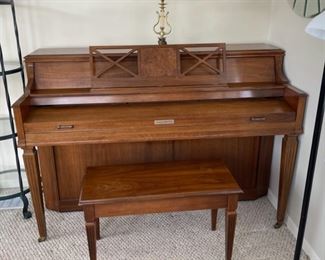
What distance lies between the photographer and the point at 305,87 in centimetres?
184

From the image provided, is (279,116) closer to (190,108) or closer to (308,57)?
(308,57)

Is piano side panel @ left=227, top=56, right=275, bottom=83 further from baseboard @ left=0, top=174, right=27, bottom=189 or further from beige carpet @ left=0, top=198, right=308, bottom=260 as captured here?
baseboard @ left=0, top=174, right=27, bottom=189

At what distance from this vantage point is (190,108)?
6.15 feet

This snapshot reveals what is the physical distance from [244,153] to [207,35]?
843 millimetres

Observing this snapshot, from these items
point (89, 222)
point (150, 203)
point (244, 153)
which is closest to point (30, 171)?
point (89, 222)

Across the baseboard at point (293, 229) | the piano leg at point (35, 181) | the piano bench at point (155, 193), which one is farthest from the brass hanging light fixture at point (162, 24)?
the baseboard at point (293, 229)

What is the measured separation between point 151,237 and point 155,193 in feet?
1.82

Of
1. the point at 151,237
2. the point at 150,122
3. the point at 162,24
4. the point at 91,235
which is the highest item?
the point at 162,24

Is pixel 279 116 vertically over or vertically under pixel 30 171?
over

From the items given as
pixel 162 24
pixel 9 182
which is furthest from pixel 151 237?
pixel 162 24

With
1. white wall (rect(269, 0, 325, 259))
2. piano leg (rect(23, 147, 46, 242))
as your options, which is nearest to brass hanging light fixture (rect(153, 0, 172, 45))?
white wall (rect(269, 0, 325, 259))

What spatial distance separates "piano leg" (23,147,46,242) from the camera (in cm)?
175

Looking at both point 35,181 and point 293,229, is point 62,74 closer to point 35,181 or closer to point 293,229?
point 35,181

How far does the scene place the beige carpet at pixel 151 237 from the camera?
191 cm
